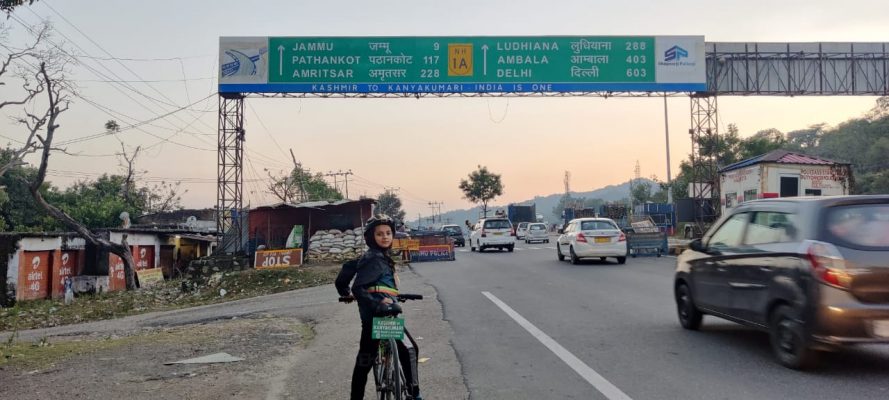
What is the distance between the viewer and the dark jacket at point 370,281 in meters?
4.60

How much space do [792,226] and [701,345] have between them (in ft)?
6.23

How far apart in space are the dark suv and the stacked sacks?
21.0 meters

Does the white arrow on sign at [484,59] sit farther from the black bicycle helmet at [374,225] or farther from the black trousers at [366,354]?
the black trousers at [366,354]

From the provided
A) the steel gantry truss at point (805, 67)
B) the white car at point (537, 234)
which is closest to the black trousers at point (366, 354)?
the steel gantry truss at point (805, 67)

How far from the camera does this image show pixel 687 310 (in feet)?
26.9

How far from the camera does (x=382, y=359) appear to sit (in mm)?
4504

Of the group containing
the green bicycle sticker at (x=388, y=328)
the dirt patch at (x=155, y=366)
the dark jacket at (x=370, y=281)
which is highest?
the dark jacket at (x=370, y=281)

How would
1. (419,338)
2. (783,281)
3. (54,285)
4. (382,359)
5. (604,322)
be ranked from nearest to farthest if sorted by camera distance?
1. (382,359)
2. (783,281)
3. (419,338)
4. (604,322)
5. (54,285)

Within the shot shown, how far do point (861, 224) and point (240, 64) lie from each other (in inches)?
893

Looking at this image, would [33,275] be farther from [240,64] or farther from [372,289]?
[372,289]

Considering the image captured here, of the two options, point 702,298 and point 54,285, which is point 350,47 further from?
point 702,298

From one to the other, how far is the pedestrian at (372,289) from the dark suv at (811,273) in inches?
144

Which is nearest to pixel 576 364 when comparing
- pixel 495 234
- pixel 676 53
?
pixel 676 53

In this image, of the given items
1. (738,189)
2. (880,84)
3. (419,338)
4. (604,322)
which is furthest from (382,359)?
(880,84)
